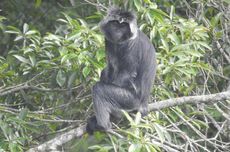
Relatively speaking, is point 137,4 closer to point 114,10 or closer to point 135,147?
point 114,10

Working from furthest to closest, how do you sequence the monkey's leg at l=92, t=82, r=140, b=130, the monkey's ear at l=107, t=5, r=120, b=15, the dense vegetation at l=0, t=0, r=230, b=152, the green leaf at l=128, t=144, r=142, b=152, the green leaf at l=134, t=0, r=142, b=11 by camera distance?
1. the monkey's ear at l=107, t=5, r=120, b=15
2. the monkey's leg at l=92, t=82, r=140, b=130
3. the dense vegetation at l=0, t=0, r=230, b=152
4. the green leaf at l=134, t=0, r=142, b=11
5. the green leaf at l=128, t=144, r=142, b=152

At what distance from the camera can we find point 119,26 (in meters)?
5.78

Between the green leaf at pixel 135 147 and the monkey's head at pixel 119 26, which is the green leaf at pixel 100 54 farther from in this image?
the green leaf at pixel 135 147

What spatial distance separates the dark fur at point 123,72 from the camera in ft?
18.4

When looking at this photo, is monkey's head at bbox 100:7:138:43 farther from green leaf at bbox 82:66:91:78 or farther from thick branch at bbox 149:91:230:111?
thick branch at bbox 149:91:230:111

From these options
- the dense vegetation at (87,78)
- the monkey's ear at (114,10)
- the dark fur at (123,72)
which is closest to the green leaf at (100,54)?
the dense vegetation at (87,78)

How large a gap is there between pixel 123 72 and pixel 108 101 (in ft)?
1.11

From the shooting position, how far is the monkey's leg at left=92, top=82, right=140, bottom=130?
5.53 metres

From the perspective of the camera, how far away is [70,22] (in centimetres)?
602

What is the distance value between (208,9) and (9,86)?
2587mm

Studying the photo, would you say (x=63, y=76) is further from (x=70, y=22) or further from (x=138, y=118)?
(x=138, y=118)

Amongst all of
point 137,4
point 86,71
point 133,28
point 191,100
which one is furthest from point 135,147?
point 133,28

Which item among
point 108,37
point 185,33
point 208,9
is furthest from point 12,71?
point 208,9

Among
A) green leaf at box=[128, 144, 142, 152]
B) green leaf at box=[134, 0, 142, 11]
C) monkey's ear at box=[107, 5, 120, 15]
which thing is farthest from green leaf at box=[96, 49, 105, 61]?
green leaf at box=[128, 144, 142, 152]
